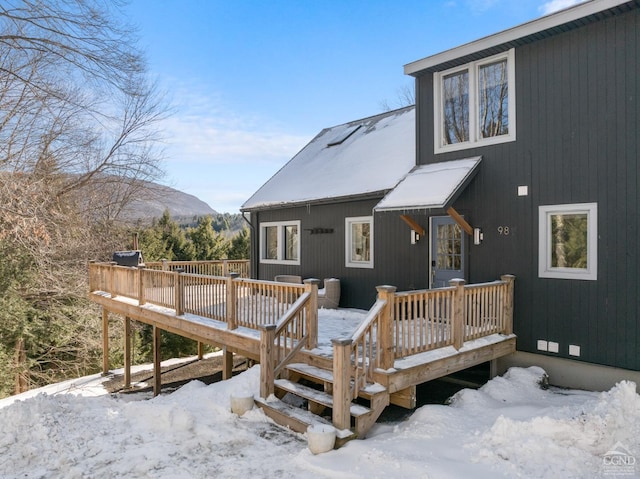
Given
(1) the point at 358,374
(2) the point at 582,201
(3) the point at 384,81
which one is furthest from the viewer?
(3) the point at 384,81

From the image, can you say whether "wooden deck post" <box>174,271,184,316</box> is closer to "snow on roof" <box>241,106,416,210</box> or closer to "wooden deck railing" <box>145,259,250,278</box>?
"snow on roof" <box>241,106,416,210</box>

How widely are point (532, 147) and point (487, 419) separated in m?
4.29

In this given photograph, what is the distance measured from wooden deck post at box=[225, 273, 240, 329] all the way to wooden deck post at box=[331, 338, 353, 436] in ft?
9.80

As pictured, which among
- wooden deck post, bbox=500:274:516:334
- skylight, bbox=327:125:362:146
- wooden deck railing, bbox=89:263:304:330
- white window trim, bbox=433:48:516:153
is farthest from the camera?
skylight, bbox=327:125:362:146

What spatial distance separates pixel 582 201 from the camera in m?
6.16

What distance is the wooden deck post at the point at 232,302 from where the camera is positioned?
7.01 m

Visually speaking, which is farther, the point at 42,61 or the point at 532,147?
the point at 42,61

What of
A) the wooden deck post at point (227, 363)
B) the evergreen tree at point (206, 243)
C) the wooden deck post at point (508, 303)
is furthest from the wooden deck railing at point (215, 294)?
the evergreen tree at point (206, 243)

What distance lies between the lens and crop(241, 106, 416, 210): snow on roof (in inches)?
364

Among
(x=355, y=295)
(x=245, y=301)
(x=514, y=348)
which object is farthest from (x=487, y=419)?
(x=355, y=295)

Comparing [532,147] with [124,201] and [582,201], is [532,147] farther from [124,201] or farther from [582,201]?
[124,201]

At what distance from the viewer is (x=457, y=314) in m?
5.75

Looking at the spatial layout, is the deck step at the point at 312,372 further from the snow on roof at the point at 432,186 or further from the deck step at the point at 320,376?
the snow on roof at the point at 432,186

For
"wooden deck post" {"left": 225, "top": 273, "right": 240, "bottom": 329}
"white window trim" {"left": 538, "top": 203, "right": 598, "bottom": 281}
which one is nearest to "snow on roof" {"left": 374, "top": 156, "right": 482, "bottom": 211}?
"white window trim" {"left": 538, "top": 203, "right": 598, "bottom": 281}
